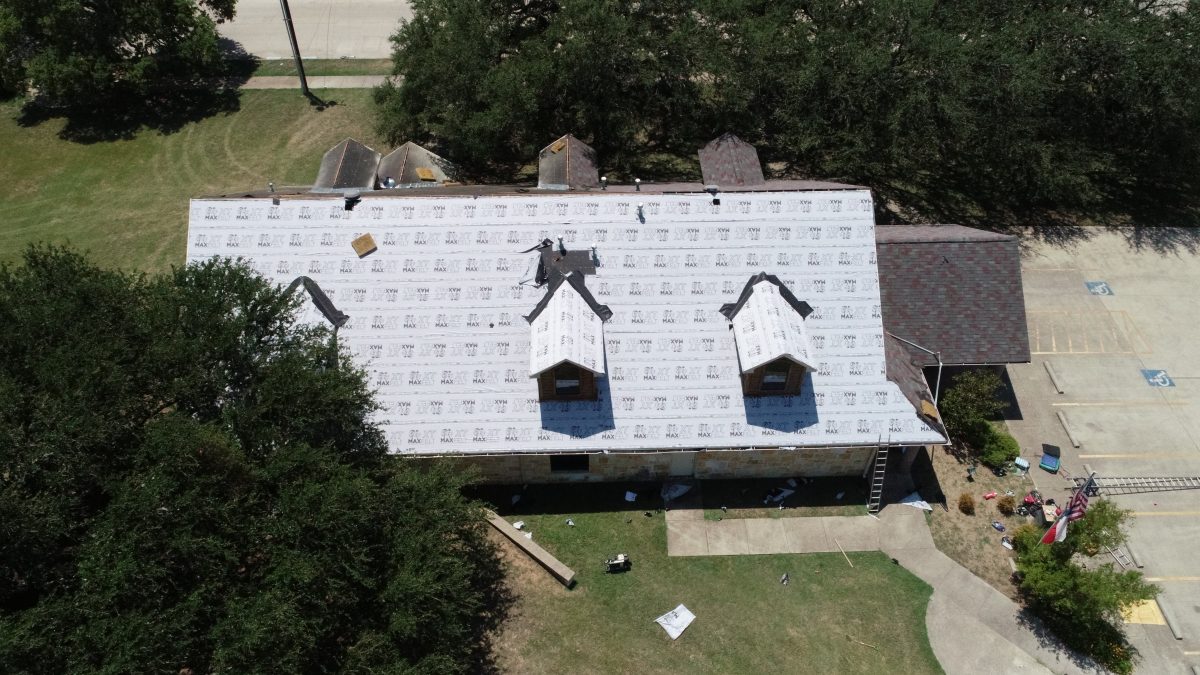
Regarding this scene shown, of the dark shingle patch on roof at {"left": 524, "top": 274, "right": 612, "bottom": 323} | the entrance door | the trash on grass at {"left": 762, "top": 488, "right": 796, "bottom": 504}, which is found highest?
the dark shingle patch on roof at {"left": 524, "top": 274, "right": 612, "bottom": 323}

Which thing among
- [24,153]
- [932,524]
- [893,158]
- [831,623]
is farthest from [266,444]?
[24,153]

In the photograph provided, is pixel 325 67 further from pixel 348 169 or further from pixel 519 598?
pixel 519 598

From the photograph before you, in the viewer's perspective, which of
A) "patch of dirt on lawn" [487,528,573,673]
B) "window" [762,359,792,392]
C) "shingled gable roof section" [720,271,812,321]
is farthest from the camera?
"shingled gable roof section" [720,271,812,321]

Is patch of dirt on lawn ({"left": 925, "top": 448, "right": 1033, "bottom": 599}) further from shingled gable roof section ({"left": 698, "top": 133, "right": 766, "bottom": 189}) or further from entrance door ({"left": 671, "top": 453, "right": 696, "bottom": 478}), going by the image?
shingled gable roof section ({"left": 698, "top": 133, "right": 766, "bottom": 189})

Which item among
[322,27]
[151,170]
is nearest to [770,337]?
[151,170]

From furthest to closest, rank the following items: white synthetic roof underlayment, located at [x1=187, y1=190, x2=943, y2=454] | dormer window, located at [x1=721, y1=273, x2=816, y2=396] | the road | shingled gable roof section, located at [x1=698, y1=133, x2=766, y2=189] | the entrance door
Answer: the road, shingled gable roof section, located at [x1=698, y1=133, x2=766, y2=189], the entrance door, white synthetic roof underlayment, located at [x1=187, y1=190, x2=943, y2=454], dormer window, located at [x1=721, y1=273, x2=816, y2=396]

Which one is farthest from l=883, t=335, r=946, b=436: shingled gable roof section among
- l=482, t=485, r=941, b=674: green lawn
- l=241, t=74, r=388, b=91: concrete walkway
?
l=241, t=74, r=388, b=91: concrete walkway
